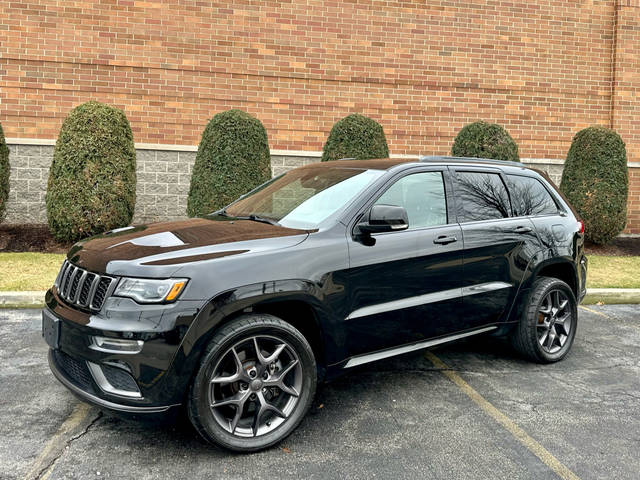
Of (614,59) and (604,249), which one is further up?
(614,59)

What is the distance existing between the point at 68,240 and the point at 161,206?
233 centimetres

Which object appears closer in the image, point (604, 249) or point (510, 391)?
point (510, 391)

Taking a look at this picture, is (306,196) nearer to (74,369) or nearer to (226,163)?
(74,369)

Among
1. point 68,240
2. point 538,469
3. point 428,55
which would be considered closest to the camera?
point 538,469

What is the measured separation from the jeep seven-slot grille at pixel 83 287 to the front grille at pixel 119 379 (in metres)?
0.34

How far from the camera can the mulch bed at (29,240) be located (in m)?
8.74

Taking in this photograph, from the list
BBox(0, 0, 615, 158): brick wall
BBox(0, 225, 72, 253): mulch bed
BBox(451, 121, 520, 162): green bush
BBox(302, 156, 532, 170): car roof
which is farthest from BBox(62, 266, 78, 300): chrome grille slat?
BBox(451, 121, 520, 162): green bush

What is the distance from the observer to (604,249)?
10531 millimetres

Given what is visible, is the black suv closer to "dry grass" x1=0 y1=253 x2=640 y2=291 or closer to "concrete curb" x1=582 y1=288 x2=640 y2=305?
"concrete curb" x1=582 y1=288 x2=640 y2=305

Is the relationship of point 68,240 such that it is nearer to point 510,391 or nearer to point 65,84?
point 65,84

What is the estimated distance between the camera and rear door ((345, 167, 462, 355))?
11.6ft

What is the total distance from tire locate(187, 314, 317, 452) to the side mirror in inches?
33.5

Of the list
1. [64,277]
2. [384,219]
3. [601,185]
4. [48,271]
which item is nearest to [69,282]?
[64,277]

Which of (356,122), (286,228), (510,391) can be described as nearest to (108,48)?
(356,122)
